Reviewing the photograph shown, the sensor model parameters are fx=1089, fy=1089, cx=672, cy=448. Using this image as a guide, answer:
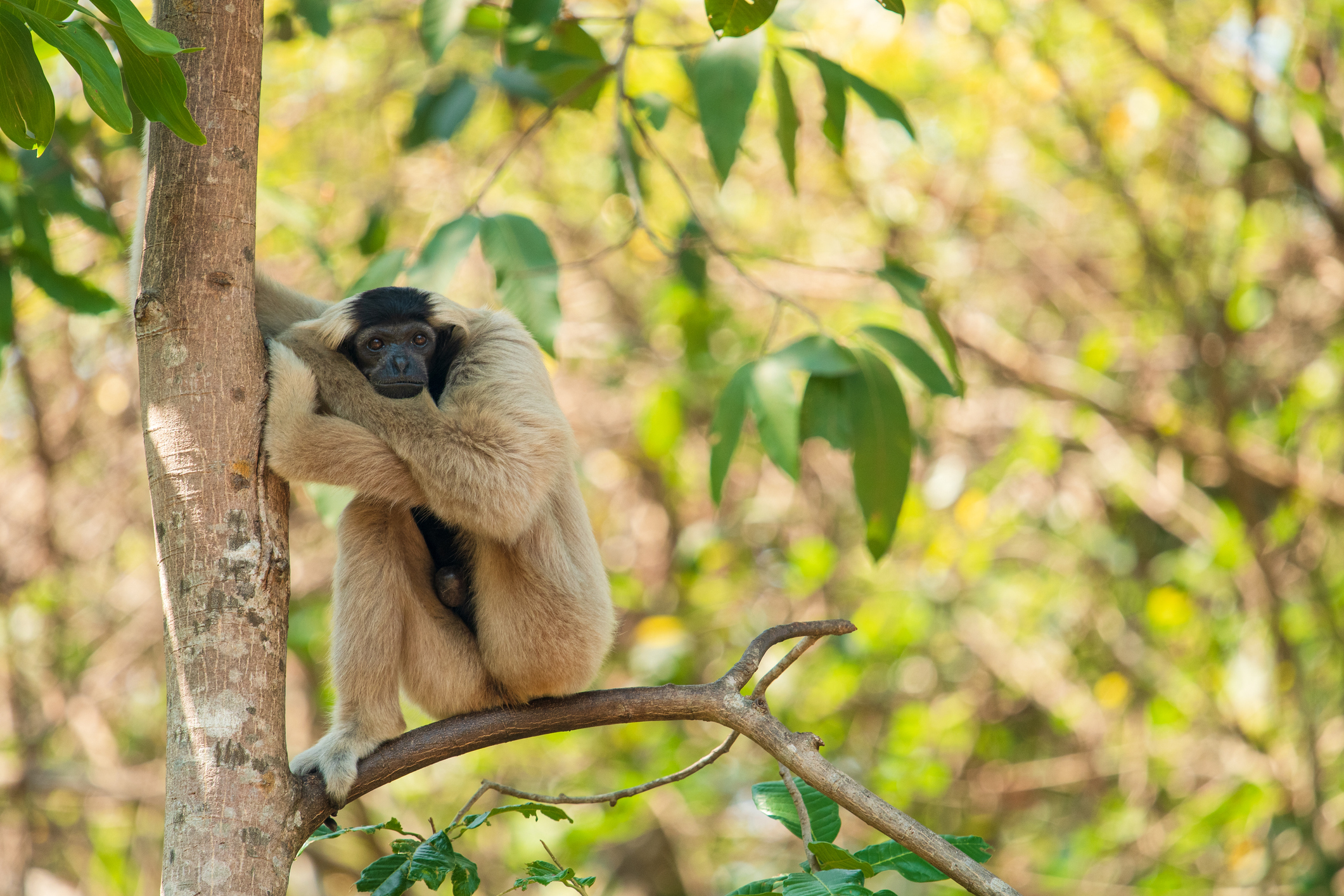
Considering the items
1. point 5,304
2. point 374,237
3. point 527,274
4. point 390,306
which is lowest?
point 374,237

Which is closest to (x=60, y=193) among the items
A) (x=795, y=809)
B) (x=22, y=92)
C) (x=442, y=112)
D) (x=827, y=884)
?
(x=442, y=112)

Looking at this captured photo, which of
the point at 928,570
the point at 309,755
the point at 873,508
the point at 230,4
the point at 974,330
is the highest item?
the point at 230,4

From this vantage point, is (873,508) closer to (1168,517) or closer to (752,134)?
(1168,517)

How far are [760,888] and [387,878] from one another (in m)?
1.01

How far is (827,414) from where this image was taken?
14.3 ft

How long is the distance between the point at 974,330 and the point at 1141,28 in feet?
9.30

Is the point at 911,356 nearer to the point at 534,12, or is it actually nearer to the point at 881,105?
the point at 881,105

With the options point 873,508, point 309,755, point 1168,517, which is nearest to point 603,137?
point 1168,517

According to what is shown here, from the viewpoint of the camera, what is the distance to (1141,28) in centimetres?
896

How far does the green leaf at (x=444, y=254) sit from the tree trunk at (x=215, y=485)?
57.5 inches

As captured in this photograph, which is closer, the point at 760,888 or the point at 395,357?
the point at 760,888

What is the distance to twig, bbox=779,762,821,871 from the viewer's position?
8.96 feet

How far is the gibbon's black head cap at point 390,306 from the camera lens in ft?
13.0

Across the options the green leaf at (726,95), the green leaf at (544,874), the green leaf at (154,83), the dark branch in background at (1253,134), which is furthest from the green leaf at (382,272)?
the dark branch in background at (1253,134)
